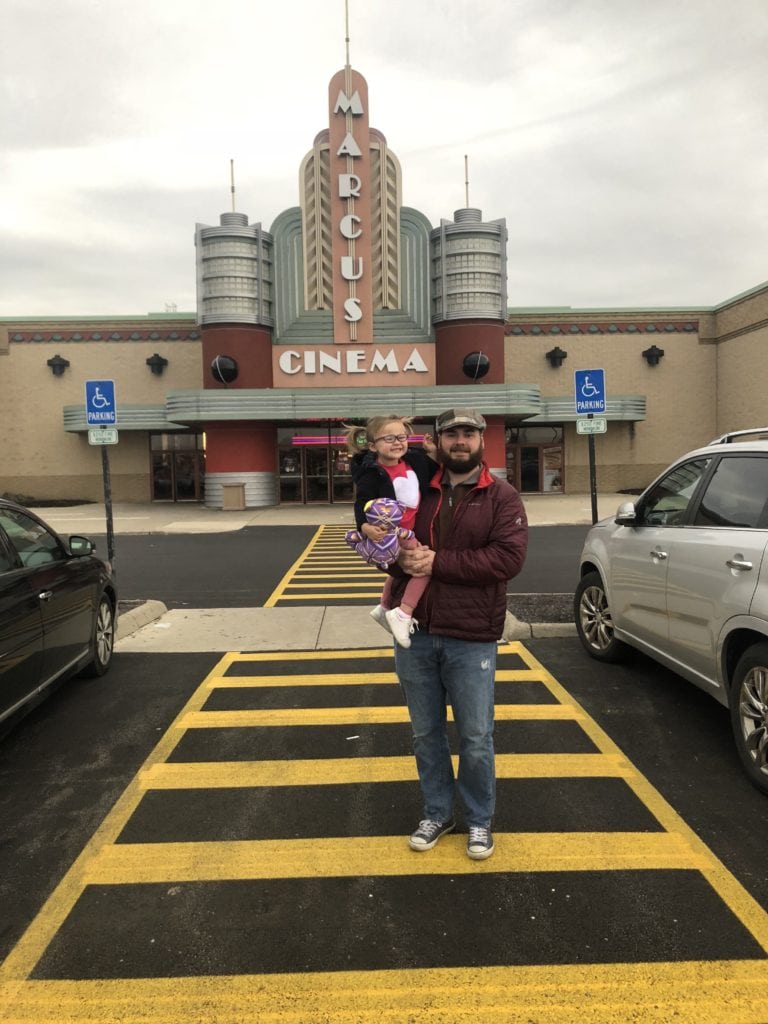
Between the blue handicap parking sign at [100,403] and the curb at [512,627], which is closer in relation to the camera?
the curb at [512,627]

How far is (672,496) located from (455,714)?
9.06ft

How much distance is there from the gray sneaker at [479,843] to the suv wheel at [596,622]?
305cm

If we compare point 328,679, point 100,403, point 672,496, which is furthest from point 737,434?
point 100,403

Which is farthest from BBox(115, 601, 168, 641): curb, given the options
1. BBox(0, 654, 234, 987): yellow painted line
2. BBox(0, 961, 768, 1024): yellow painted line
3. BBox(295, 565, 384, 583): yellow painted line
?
BBox(0, 961, 768, 1024): yellow painted line

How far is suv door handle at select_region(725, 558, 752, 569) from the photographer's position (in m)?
3.74

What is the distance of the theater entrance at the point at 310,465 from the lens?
26.3 meters

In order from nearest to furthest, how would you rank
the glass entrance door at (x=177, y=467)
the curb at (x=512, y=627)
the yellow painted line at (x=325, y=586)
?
the curb at (x=512, y=627)
the yellow painted line at (x=325, y=586)
the glass entrance door at (x=177, y=467)

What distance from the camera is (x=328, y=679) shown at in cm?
579

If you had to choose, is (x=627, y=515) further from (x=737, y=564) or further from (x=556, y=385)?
(x=556, y=385)

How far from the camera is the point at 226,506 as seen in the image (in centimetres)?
2389

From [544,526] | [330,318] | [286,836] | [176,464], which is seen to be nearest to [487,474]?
[286,836]

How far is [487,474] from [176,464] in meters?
26.9

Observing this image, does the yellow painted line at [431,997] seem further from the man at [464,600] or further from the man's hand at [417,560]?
the man's hand at [417,560]

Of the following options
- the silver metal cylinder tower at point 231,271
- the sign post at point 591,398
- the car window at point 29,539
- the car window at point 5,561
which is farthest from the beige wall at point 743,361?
the car window at point 5,561
